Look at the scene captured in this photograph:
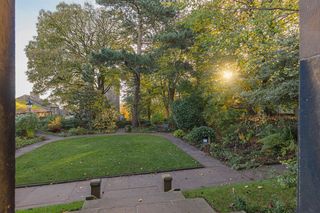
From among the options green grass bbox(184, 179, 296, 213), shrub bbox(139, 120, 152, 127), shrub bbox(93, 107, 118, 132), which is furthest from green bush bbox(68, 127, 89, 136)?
green grass bbox(184, 179, 296, 213)

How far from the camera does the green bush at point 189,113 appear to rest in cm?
1196

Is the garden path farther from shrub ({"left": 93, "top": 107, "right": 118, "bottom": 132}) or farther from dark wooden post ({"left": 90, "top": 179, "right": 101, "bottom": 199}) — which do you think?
shrub ({"left": 93, "top": 107, "right": 118, "bottom": 132})

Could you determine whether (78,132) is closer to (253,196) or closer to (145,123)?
(145,123)

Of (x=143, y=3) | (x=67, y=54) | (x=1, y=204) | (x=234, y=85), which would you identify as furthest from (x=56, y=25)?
(x=1, y=204)

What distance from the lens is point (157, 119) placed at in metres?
18.2

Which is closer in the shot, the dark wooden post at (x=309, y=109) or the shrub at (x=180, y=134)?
the dark wooden post at (x=309, y=109)

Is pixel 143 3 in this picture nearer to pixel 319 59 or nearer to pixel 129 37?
pixel 129 37

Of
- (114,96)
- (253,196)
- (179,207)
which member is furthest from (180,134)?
(114,96)

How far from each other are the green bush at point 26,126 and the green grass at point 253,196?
11.7 metres

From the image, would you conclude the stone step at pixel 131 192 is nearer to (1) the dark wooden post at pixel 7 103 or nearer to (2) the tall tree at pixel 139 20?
(1) the dark wooden post at pixel 7 103

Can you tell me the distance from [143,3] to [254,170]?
37.7 feet

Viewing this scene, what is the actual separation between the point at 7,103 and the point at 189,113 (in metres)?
11.0

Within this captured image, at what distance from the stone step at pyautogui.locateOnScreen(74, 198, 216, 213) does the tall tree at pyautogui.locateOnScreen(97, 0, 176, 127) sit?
38.5ft

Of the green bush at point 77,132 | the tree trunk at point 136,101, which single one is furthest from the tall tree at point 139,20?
the green bush at point 77,132
